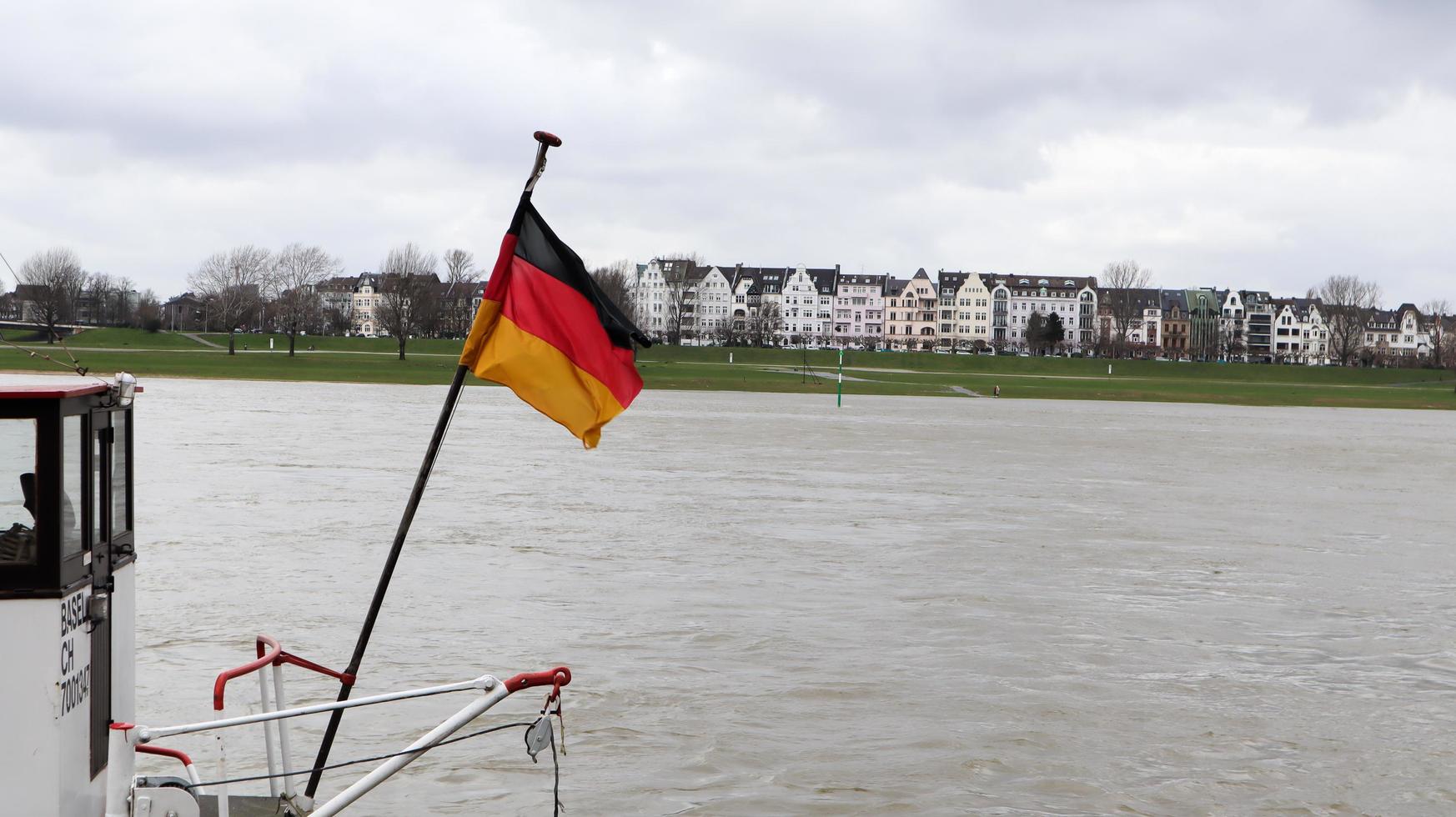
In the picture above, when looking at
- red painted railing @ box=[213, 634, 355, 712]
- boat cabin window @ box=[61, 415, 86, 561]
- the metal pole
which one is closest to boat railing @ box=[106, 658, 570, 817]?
red painted railing @ box=[213, 634, 355, 712]

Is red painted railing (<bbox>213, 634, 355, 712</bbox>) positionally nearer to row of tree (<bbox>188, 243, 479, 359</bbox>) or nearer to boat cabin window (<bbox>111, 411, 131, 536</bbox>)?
boat cabin window (<bbox>111, 411, 131, 536</bbox>)

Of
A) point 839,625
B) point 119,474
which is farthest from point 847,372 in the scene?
point 119,474

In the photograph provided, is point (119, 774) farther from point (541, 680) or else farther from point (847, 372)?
point (847, 372)

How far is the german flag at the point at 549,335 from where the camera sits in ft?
28.3

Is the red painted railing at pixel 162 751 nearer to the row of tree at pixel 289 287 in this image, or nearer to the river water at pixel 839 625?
the river water at pixel 839 625

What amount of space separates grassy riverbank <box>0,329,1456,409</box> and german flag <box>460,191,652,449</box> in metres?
65.8

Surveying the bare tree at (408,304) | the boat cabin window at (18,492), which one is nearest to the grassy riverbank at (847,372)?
the bare tree at (408,304)

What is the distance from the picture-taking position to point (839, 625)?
16812mm

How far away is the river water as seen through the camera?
11305 mm

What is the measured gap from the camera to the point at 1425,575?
22000mm

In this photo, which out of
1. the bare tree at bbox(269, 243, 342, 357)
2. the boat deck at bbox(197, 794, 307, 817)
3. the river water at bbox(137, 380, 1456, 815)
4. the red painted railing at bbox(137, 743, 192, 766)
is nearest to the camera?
the red painted railing at bbox(137, 743, 192, 766)

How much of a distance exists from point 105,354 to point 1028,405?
64.0 meters

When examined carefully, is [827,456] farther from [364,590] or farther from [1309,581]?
[364,590]

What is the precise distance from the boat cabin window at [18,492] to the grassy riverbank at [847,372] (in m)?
66.1
